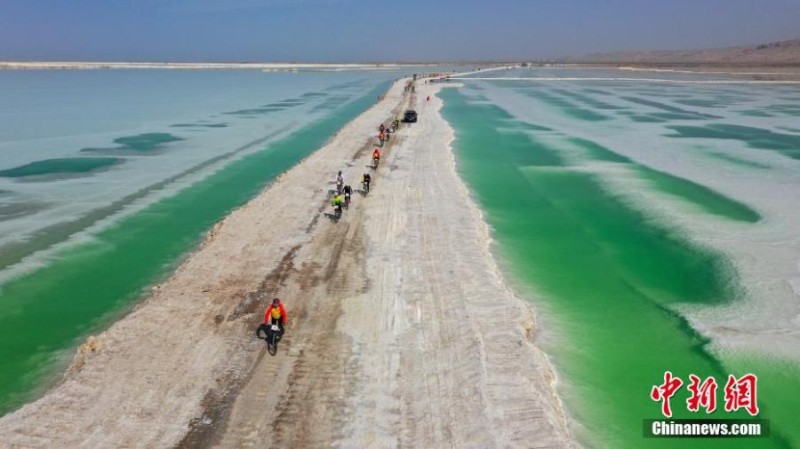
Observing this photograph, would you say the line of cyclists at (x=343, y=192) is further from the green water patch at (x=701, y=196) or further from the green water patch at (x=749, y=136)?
the green water patch at (x=749, y=136)

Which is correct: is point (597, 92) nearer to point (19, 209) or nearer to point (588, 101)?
point (588, 101)

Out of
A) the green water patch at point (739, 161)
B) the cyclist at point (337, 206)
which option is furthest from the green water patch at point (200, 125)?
the green water patch at point (739, 161)

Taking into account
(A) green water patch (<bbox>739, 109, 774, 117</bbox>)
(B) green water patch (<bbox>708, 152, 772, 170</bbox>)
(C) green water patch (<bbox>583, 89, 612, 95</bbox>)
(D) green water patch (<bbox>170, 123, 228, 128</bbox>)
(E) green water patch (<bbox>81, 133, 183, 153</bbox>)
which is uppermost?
(C) green water patch (<bbox>583, 89, 612, 95</bbox>)

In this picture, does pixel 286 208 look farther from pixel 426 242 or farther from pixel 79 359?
pixel 79 359

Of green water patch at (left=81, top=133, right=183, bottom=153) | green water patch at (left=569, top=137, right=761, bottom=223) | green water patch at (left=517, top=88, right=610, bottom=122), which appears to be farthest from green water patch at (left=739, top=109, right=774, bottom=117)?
green water patch at (left=81, top=133, right=183, bottom=153)

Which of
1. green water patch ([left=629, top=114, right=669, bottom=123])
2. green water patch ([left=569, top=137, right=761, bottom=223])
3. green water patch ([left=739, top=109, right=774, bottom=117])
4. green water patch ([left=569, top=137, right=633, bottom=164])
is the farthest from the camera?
green water patch ([left=739, top=109, right=774, bottom=117])

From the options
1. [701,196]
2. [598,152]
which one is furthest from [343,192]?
[598,152]

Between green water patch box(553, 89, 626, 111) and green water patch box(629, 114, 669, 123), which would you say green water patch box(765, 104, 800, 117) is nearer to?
green water patch box(629, 114, 669, 123)
